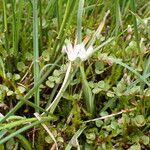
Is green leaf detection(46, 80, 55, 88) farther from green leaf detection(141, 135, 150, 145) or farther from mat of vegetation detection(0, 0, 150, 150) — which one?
green leaf detection(141, 135, 150, 145)

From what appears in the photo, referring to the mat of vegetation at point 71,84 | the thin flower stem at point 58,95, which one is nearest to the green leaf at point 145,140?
the mat of vegetation at point 71,84

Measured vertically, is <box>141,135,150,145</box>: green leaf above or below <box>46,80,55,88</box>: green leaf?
below

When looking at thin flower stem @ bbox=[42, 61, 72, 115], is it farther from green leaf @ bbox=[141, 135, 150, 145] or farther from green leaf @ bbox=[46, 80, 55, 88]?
green leaf @ bbox=[141, 135, 150, 145]

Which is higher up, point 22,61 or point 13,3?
point 13,3

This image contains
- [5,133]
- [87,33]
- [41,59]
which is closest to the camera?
[5,133]

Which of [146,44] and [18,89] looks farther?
[146,44]

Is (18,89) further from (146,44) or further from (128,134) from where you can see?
(146,44)

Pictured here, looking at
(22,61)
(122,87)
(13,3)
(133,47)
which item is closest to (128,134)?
(122,87)

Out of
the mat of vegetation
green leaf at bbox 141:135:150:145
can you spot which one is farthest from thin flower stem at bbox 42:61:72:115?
green leaf at bbox 141:135:150:145

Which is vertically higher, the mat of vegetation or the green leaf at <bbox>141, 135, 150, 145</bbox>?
the mat of vegetation
